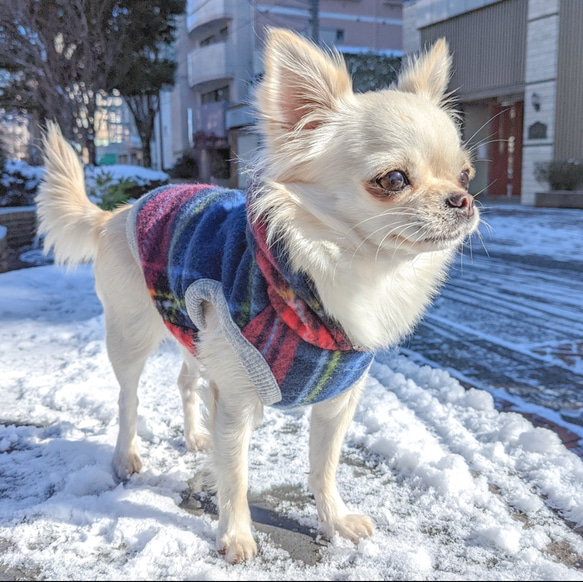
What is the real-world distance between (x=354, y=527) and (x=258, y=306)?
0.82 meters

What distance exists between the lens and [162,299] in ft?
6.12

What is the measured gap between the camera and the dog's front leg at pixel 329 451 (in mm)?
1681

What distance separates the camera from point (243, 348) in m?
1.43

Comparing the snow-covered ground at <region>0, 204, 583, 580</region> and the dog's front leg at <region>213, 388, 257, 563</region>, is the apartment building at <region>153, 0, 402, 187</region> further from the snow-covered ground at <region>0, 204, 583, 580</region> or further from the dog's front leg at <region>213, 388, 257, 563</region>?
the snow-covered ground at <region>0, 204, 583, 580</region>

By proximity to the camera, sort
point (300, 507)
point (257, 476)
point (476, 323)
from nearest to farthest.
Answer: point (300, 507), point (257, 476), point (476, 323)

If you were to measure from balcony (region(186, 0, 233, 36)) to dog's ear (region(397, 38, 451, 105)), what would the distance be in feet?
21.1

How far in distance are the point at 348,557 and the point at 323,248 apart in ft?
3.12

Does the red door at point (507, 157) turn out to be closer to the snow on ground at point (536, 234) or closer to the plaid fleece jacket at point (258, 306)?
the snow on ground at point (536, 234)

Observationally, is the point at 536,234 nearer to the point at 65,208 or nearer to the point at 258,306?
the point at 65,208

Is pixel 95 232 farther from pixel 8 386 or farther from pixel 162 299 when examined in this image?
pixel 8 386

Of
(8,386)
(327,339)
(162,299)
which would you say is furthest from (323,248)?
(8,386)

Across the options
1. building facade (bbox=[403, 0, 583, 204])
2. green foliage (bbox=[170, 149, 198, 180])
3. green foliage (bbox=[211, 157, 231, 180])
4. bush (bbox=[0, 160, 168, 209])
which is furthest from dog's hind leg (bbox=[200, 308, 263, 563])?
green foliage (bbox=[170, 149, 198, 180])

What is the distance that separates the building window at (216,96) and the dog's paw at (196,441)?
11.5 meters

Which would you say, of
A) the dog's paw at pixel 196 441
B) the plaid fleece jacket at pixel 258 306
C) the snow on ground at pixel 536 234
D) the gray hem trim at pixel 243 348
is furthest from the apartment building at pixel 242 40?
the snow on ground at pixel 536 234
